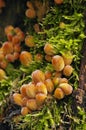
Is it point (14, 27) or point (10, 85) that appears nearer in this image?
point (10, 85)

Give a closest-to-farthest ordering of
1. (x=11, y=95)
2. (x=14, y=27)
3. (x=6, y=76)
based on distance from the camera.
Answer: (x=11, y=95) → (x=6, y=76) → (x=14, y=27)

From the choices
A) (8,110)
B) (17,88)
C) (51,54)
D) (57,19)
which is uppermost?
(57,19)

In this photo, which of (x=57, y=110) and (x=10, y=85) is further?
(x=10, y=85)

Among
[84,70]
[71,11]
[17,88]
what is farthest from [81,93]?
[71,11]

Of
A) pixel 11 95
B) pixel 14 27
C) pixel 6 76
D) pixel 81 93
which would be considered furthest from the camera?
pixel 14 27

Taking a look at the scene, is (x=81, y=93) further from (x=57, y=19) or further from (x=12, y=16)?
(x=12, y=16)

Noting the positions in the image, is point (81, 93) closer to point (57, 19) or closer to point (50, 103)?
point (50, 103)

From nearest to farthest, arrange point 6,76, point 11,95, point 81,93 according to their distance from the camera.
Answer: point 81,93 < point 11,95 < point 6,76

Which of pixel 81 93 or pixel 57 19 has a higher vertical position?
pixel 57 19

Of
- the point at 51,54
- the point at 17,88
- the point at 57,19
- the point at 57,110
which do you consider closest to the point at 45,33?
the point at 57,19
